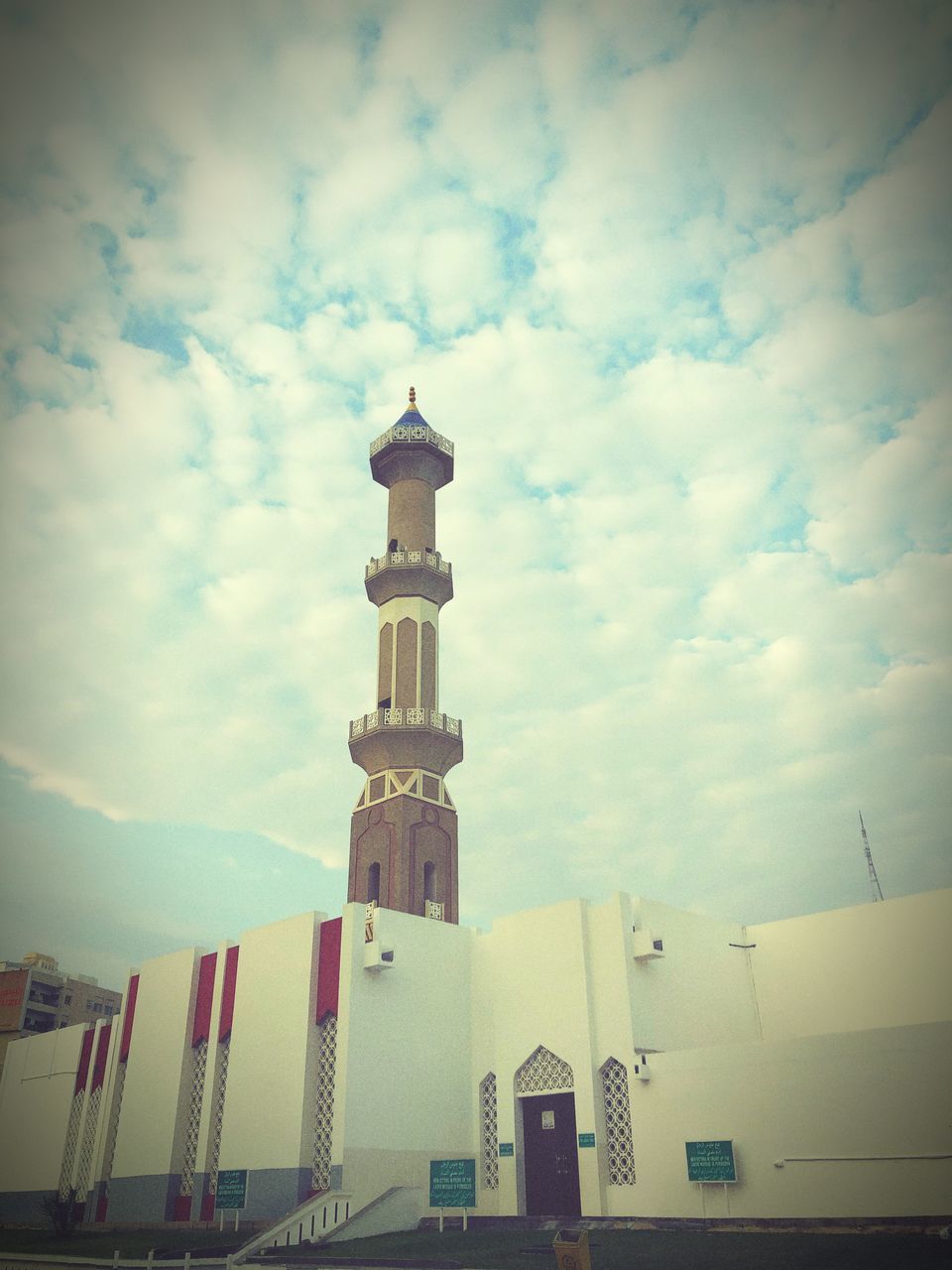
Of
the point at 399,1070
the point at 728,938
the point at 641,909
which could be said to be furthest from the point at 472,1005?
the point at 728,938

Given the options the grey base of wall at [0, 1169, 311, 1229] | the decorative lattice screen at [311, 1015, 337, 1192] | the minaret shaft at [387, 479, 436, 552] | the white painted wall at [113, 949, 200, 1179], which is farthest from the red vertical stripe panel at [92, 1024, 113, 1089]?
the minaret shaft at [387, 479, 436, 552]

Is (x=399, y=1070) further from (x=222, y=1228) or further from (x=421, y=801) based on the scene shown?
(x=421, y=801)

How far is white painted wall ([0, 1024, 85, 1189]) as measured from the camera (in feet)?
89.7

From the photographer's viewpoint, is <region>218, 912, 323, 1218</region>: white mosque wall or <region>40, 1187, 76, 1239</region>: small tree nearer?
<region>218, 912, 323, 1218</region>: white mosque wall

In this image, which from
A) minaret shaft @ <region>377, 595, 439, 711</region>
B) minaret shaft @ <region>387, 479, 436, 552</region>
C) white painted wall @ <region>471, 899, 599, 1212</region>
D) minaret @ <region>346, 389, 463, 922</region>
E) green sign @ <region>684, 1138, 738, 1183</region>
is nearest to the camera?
green sign @ <region>684, 1138, 738, 1183</region>

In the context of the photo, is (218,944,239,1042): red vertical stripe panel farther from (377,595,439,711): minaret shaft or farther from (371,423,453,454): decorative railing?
(371,423,453,454): decorative railing

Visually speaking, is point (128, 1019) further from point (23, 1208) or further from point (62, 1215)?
point (23, 1208)

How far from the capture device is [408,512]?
31469 mm

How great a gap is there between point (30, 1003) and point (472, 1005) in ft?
118

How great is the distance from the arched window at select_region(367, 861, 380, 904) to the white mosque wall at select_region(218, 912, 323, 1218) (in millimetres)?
4452

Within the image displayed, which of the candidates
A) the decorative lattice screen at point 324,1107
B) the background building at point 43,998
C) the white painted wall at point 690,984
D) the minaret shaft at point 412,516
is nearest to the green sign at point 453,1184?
the decorative lattice screen at point 324,1107

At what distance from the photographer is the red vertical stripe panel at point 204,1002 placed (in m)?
23.4

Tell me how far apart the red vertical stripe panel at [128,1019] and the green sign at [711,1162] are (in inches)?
630

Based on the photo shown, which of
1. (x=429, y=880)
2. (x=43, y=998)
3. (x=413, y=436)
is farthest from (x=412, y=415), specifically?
(x=43, y=998)
